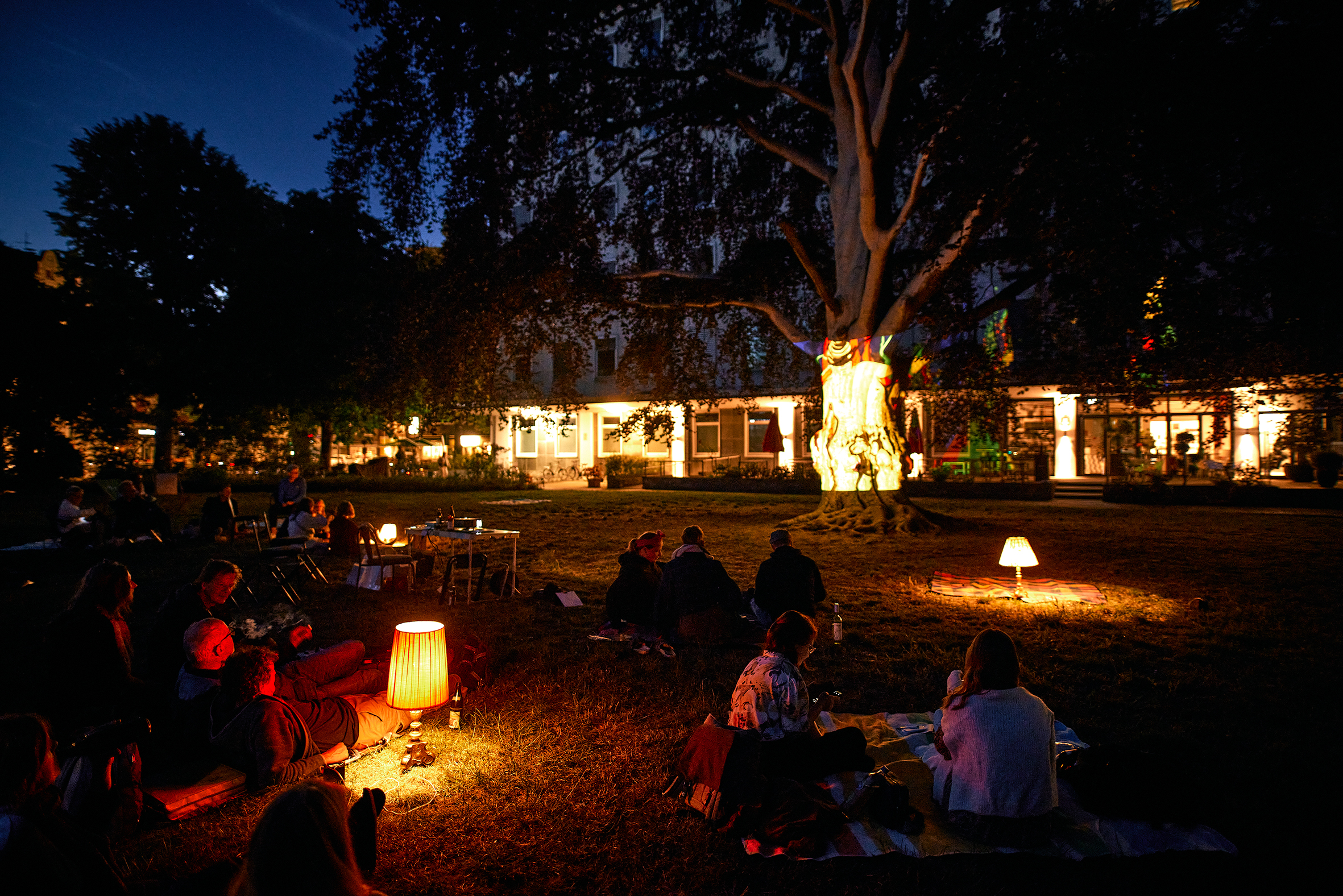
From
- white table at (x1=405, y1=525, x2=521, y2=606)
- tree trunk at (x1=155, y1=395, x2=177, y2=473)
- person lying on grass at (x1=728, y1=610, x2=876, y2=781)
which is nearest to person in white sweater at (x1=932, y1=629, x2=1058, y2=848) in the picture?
person lying on grass at (x1=728, y1=610, x2=876, y2=781)

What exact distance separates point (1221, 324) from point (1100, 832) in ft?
22.9

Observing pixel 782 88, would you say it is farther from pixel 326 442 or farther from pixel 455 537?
pixel 326 442

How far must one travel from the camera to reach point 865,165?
1215 cm

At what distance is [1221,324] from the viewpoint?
Answer: 7.84m

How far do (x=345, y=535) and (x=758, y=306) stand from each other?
29.4 feet

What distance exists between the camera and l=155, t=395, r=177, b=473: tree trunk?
2380 centimetres

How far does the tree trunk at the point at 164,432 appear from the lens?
78.1 feet

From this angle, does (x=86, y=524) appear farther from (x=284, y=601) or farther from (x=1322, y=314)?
(x=1322, y=314)

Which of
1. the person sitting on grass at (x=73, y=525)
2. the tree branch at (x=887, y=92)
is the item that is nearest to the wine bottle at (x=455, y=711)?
the person sitting on grass at (x=73, y=525)

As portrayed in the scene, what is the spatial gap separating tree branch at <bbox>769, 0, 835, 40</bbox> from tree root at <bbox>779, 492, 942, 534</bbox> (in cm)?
820

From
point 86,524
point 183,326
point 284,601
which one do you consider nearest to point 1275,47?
point 284,601

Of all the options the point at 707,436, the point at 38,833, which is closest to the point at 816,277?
the point at 38,833

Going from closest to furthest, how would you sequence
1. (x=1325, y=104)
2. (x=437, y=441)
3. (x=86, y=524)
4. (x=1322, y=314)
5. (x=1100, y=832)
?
1. (x=1100, y=832)
2. (x=1325, y=104)
3. (x=1322, y=314)
4. (x=86, y=524)
5. (x=437, y=441)

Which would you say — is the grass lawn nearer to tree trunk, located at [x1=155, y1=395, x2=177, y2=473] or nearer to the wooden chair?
the wooden chair
